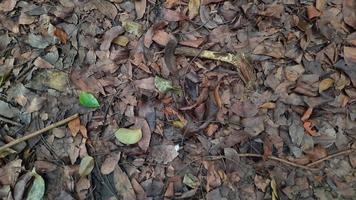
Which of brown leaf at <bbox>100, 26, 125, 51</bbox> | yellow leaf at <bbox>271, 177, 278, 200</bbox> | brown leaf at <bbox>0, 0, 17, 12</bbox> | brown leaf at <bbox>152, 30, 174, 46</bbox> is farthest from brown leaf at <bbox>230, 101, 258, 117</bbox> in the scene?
brown leaf at <bbox>0, 0, 17, 12</bbox>

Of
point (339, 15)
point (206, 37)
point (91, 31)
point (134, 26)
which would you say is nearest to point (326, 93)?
point (339, 15)

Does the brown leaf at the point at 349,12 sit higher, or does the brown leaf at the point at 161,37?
the brown leaf at the point at 349,12

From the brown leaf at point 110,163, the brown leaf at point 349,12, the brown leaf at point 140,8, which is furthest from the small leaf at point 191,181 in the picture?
the brown leaf at point 349,12

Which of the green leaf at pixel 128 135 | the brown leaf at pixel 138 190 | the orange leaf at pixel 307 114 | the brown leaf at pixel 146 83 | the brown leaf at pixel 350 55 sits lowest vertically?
the brown leaf at pixel 138 190

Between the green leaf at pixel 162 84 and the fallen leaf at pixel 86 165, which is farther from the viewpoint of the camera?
the green leaf at pixel 162 84

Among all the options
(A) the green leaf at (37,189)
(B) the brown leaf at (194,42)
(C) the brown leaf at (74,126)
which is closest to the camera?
(A) the green leaf at (37,189)

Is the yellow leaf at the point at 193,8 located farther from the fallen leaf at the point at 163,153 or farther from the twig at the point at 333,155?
the twig at the point at 333,155

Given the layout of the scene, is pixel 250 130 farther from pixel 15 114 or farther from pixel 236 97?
pixel 15 114
